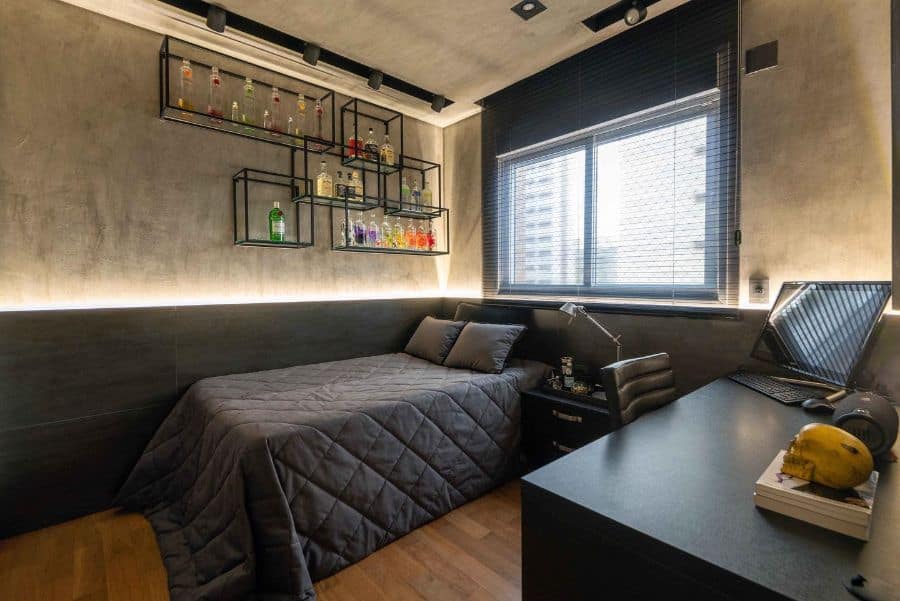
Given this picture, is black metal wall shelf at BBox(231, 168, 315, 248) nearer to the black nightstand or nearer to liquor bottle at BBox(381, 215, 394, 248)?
liquor bottle at BBox(381, 215, 394, 248)

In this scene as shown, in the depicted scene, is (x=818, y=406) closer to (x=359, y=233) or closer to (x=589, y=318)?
(x=589, y=318)

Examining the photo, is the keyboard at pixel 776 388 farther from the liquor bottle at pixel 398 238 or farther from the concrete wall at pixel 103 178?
the concrete wall at pixel 103 178

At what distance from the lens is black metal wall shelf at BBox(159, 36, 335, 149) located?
7.93 ft

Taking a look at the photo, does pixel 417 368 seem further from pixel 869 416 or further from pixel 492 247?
pixel 869 416

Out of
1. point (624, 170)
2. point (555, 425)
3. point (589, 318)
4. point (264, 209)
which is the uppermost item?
point (624, 170)

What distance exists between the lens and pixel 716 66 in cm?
215

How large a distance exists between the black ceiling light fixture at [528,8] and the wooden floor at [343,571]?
2.60m

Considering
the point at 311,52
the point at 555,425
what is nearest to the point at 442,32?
the point at 311,52

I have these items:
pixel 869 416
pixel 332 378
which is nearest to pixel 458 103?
pixel 332 378

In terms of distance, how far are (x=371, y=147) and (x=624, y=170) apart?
5.95ft

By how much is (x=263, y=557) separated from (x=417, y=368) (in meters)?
1.41

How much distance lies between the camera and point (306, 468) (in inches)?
64.7

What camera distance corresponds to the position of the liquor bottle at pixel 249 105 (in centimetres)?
263

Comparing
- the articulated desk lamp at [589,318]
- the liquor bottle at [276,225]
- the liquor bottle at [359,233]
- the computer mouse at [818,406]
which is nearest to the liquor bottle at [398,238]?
the liquor bottle at [359,233]
